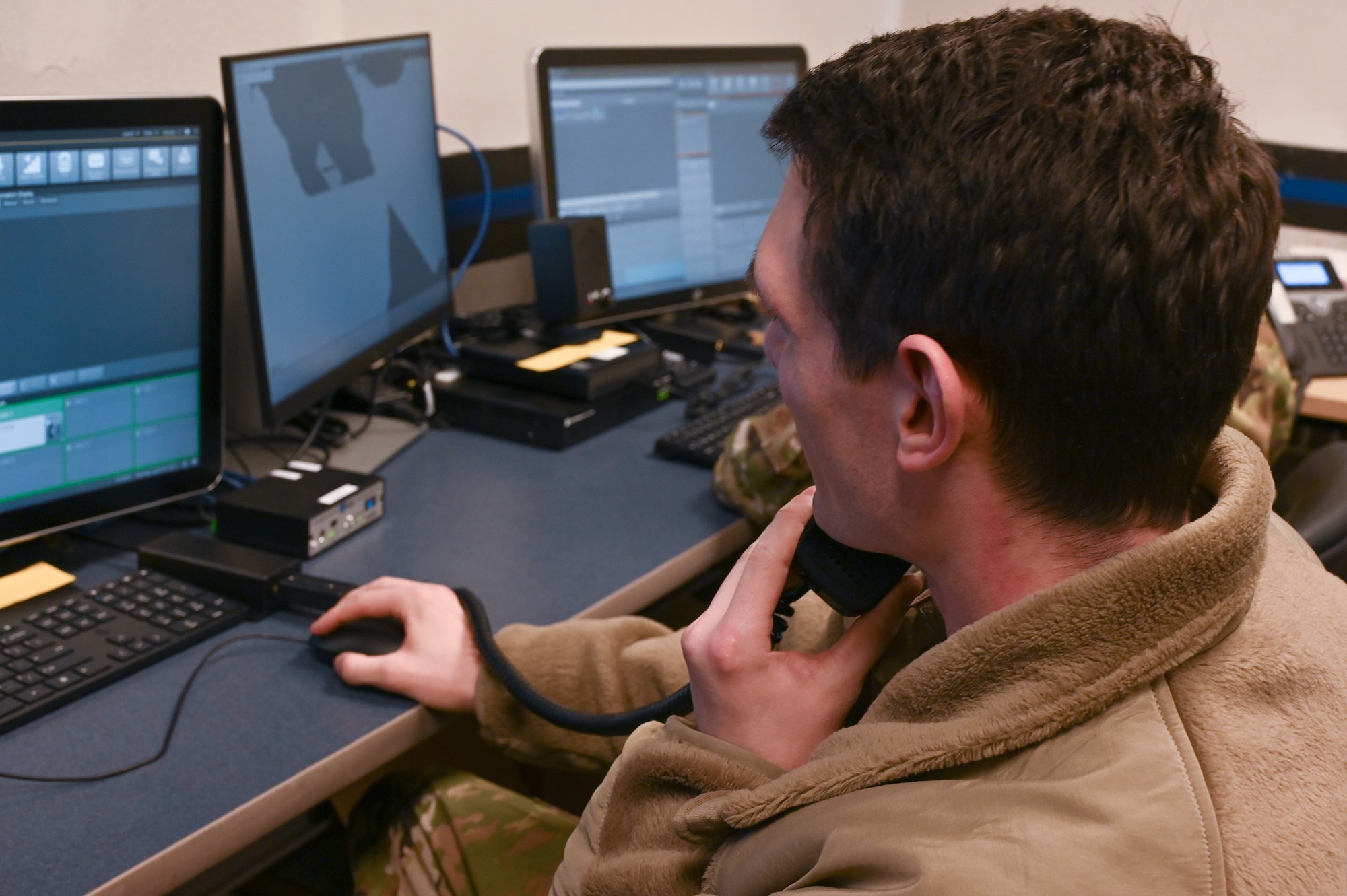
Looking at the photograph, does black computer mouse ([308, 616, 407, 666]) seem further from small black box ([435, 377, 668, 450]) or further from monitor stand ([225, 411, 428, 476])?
small black box ([435, 377, 668, 450])

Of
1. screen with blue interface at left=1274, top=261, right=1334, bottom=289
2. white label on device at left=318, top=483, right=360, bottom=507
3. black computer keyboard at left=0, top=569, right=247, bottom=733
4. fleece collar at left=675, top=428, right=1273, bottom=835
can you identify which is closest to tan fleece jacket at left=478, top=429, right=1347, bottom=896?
fleece collar at left=675, top=428, right=1273, bottom=835

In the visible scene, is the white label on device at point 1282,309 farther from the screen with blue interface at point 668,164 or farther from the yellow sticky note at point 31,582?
the yellow sticky note at point 31,582

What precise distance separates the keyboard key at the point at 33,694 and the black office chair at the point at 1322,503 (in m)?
1.07

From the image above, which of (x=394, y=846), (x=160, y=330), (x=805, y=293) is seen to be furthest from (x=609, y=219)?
(x=805, y=293)

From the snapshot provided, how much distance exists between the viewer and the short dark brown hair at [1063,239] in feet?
2.07

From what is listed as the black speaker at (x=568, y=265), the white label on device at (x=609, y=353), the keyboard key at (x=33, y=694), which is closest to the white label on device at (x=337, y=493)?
the keyboard key at (x=33, y=694)

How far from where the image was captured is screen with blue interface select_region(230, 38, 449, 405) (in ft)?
4.41

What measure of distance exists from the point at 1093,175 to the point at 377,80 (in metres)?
1.23

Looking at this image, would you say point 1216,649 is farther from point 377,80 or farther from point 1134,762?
point 377,80

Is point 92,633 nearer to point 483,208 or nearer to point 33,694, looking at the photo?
point 33,694

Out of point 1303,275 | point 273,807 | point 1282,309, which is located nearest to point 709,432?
point 273,807

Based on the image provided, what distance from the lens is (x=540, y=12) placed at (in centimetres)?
218

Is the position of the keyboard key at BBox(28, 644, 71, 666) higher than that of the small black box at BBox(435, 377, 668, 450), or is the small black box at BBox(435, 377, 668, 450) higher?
the small black box at BBox(435, 377, 668, 450)

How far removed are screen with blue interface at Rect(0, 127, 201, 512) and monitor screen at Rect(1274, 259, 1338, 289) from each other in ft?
7.07
